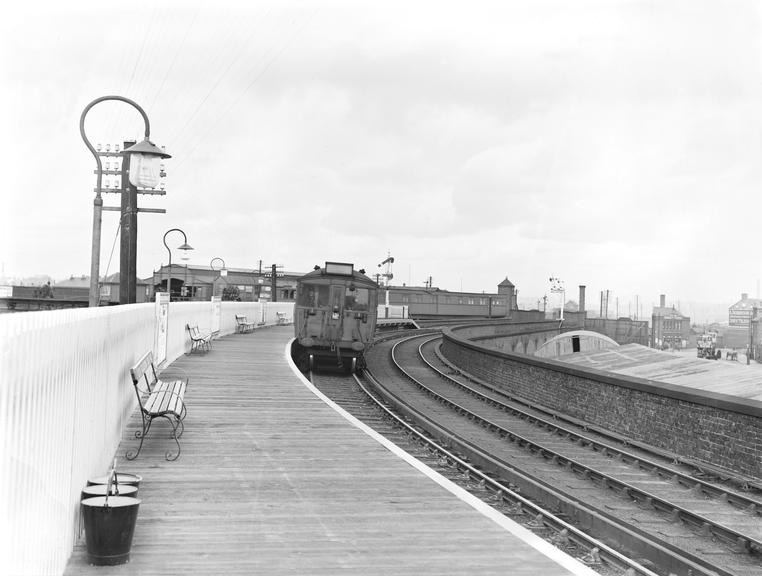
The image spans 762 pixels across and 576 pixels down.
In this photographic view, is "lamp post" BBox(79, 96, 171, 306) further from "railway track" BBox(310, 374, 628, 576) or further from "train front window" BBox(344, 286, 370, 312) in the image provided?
"train front window" BBox(344, 286, 370, 312)

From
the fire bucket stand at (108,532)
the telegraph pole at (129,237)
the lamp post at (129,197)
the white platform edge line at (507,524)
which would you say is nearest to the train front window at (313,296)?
the lamp post at (129,197)

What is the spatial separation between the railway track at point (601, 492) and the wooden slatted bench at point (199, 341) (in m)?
5.71

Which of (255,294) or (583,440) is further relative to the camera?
(255,294)

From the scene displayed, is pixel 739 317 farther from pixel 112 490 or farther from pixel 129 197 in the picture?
pixel 112 490

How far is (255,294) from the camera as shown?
69375 mm

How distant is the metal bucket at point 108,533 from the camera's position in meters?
4.98

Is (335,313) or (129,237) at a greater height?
(129,237)

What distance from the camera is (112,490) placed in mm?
5676

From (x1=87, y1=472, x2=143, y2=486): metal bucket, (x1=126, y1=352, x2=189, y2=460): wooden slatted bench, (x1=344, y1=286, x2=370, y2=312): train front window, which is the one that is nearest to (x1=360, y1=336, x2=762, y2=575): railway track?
(x1=126, y1=352, x2=189, y2=460): wooden slatted bench

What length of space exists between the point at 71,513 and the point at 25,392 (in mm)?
1718

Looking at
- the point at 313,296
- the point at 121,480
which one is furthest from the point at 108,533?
the point at 313,296

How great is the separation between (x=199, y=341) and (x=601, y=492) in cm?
1276

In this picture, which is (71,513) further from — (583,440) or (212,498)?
(583,440)

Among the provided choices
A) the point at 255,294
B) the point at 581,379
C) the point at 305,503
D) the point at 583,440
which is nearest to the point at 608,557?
the point at 305,503
